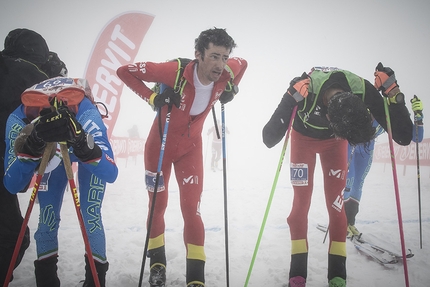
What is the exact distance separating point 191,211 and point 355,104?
187 cm

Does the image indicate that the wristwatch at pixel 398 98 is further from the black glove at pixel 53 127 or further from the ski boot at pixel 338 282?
the black glove at pixel 53 127

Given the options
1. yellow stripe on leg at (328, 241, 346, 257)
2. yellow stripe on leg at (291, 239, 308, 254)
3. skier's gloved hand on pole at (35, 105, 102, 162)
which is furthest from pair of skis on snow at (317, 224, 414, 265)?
skier's gloved hand on pole at (35, 105, 102, 162)

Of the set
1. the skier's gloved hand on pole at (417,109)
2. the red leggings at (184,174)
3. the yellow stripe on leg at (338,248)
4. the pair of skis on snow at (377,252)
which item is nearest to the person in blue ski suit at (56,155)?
the red leggings at (184,174)

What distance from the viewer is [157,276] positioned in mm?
2238

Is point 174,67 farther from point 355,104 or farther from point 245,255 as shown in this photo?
point 245,255

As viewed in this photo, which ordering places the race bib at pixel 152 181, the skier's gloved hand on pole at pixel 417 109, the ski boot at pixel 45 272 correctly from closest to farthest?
1. the ski boot at pixel 45 272
2. the race bib at pixel 152 181
3. the skier's gloved hand on pole at pixel 417 109

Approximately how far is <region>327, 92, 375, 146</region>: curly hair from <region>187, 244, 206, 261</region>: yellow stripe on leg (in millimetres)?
1735

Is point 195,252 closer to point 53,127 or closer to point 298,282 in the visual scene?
point 298,282

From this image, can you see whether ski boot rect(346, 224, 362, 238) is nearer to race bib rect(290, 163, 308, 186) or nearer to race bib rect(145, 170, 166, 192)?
race bib rect(290, 163, 308, 186)

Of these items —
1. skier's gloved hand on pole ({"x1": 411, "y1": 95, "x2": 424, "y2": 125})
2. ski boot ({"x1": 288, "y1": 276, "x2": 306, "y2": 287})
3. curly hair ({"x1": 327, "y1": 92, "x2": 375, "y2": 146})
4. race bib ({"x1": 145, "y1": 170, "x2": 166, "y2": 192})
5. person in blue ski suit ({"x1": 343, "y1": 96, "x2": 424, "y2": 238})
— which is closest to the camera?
curly hair ({"x1": 327, "y1": 92, "x2": 375, "y2": 146})

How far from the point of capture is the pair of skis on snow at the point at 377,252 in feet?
9.23

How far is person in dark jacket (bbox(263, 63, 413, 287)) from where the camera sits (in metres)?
2.10

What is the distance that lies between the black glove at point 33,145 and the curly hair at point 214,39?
1680 millimetres

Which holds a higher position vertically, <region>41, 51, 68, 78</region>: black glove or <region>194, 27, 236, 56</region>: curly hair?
<region>194, 27, 236, 56</region>: curly hair
